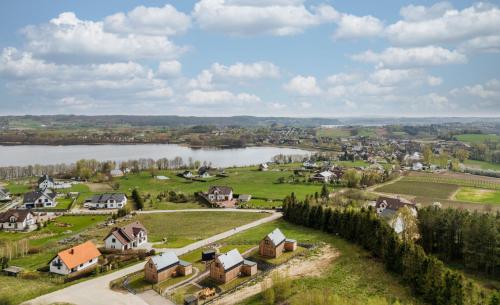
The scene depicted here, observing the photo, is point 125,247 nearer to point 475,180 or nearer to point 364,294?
point 364,294

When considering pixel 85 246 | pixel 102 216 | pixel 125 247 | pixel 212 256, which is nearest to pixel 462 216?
pixel 212 256

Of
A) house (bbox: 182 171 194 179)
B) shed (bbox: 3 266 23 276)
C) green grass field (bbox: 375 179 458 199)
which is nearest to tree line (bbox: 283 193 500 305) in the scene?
shed (bbox: 3 266 23 276)

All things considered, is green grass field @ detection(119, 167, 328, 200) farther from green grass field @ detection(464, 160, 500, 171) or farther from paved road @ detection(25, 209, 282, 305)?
green grass field @ detection(464, 160, 500, 171)

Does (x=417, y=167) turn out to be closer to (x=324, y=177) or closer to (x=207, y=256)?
(x=324, y=177)

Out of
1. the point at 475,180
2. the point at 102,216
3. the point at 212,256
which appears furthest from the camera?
the point at 475,180

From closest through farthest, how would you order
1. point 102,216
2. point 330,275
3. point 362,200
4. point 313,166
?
point 330,275, point 102,216, point 362,200, point 313,166

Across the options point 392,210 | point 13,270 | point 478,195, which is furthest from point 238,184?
point 13,270
